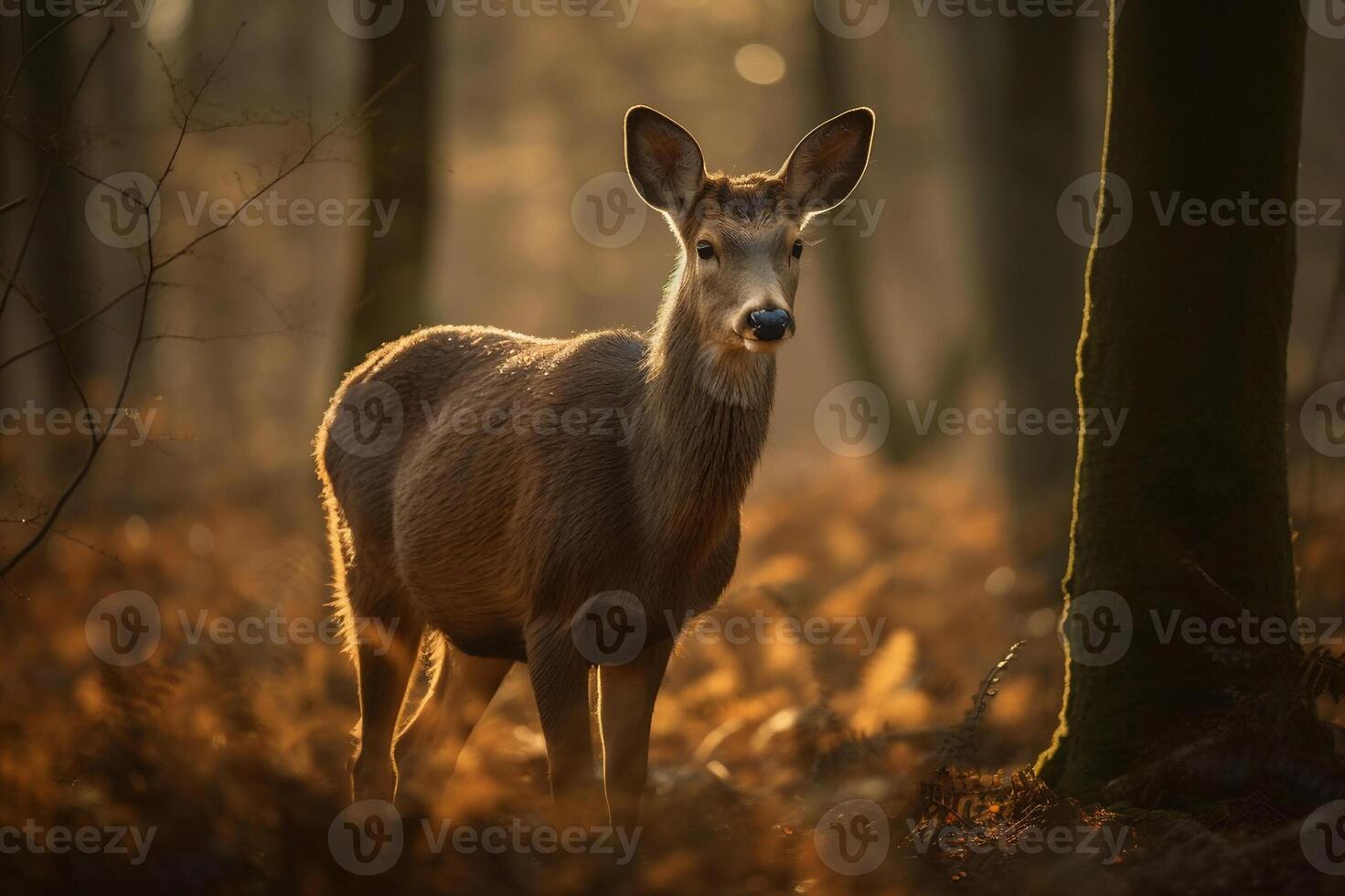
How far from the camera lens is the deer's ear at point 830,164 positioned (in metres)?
7.13

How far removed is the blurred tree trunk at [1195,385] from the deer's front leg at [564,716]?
7.74 feet

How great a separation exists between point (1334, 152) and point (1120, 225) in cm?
1667

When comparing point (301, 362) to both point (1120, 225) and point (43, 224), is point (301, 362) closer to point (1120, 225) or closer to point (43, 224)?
point (43, 224)

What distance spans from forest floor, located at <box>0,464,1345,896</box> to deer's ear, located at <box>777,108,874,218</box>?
259 cm

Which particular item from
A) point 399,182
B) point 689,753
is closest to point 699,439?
point 689,753

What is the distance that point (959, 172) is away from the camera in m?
18.4

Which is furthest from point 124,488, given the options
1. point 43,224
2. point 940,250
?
point 940,250

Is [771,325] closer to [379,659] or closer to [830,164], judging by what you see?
[830,164]

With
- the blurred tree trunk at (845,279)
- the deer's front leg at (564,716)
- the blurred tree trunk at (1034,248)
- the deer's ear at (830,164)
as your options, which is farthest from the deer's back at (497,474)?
the blurred tree trunk at (845,279)

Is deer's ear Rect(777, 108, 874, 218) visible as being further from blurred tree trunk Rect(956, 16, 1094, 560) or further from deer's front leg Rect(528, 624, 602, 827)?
blurred tree trunk Rect(956, 16, 1094, 560)

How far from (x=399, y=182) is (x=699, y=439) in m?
5.20

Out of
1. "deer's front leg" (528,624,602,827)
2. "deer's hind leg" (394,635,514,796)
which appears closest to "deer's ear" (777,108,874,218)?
"deer's front leg" (528,624,602,827)

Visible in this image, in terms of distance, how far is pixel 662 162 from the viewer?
714 cm

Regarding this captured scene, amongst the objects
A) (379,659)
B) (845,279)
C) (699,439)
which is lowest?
(379,659)
